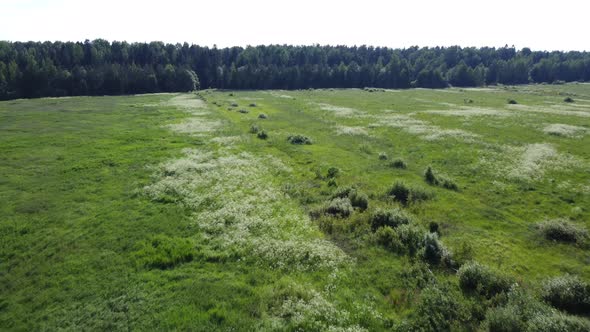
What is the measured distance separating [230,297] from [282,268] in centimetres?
324

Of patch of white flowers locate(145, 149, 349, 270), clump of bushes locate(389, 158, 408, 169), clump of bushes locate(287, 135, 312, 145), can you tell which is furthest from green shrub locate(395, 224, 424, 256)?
clump of bushes locate(287, 135, 312, 145)

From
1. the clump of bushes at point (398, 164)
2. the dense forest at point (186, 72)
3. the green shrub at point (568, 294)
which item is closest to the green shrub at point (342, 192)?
the clump of bushes at point (398, 164)

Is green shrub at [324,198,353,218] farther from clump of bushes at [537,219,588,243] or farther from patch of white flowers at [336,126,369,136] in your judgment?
patch of white flowers at [336,126,369,136]

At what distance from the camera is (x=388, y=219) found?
70.4 ft

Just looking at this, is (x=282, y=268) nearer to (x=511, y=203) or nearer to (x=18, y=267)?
(x=18, y=267)

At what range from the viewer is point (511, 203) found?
2533 centimetres

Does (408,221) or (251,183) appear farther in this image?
(251,183)

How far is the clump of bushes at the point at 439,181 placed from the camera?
1130 inches

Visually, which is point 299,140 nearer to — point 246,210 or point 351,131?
point 351,131

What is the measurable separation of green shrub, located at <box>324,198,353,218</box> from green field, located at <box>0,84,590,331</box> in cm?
16

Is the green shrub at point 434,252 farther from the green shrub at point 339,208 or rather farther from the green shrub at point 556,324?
the green shrub at point 339,208

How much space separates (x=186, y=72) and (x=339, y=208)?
137 metres

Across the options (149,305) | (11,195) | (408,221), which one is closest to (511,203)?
(408,221)

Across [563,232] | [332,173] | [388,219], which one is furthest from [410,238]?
[332,173]
